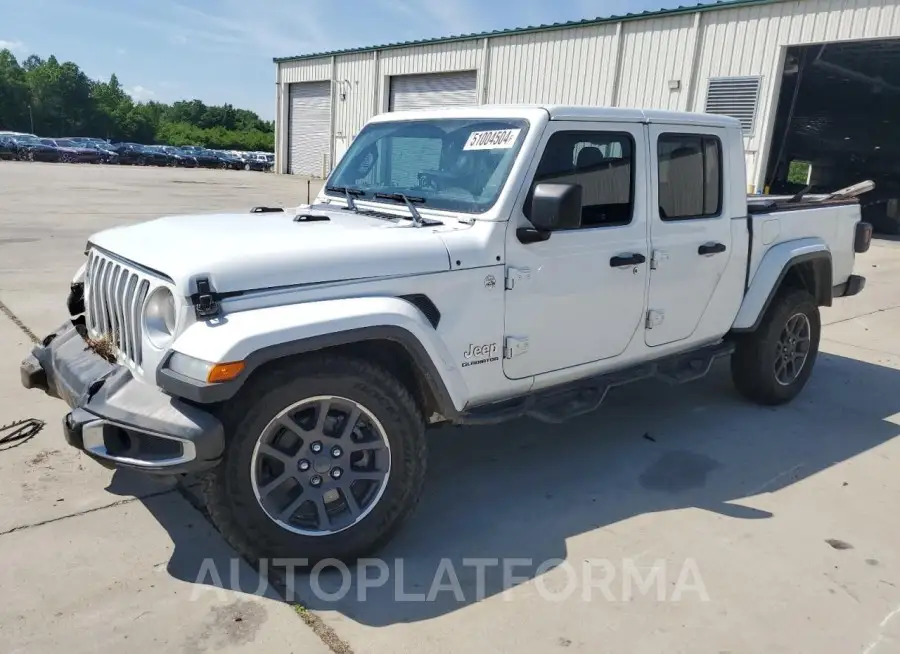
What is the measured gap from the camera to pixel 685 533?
11.8 feet

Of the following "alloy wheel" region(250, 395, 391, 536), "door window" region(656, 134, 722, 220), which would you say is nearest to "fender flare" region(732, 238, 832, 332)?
"door window" region(656, 134, 722, 220)

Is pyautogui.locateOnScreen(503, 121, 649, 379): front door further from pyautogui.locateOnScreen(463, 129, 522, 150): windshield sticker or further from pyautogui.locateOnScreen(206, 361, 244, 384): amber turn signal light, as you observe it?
pyautogui.locateOnScreen(206, 361, 244, 384): amber turn signal light

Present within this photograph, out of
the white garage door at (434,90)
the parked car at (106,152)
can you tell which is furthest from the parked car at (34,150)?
the white garage door at (434,90)

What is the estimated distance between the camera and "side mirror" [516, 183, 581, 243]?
3.25 metres

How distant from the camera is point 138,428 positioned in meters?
2.70

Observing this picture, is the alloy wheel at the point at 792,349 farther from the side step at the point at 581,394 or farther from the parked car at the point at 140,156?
the parked car at the point at 140,156

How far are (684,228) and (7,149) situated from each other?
4643cm

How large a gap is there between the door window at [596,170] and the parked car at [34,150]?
4590 centimetres

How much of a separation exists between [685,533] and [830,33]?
47.6ft

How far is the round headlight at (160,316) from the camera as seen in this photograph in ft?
9.46

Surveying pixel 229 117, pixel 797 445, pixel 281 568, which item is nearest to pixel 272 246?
pixel 281 568

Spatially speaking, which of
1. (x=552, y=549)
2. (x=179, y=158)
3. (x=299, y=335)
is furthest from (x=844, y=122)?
(x=179, y=158)

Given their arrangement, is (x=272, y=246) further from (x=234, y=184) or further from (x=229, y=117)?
(x=229, y=117)

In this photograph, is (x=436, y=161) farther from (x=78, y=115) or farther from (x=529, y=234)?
(x=78, y=115)
